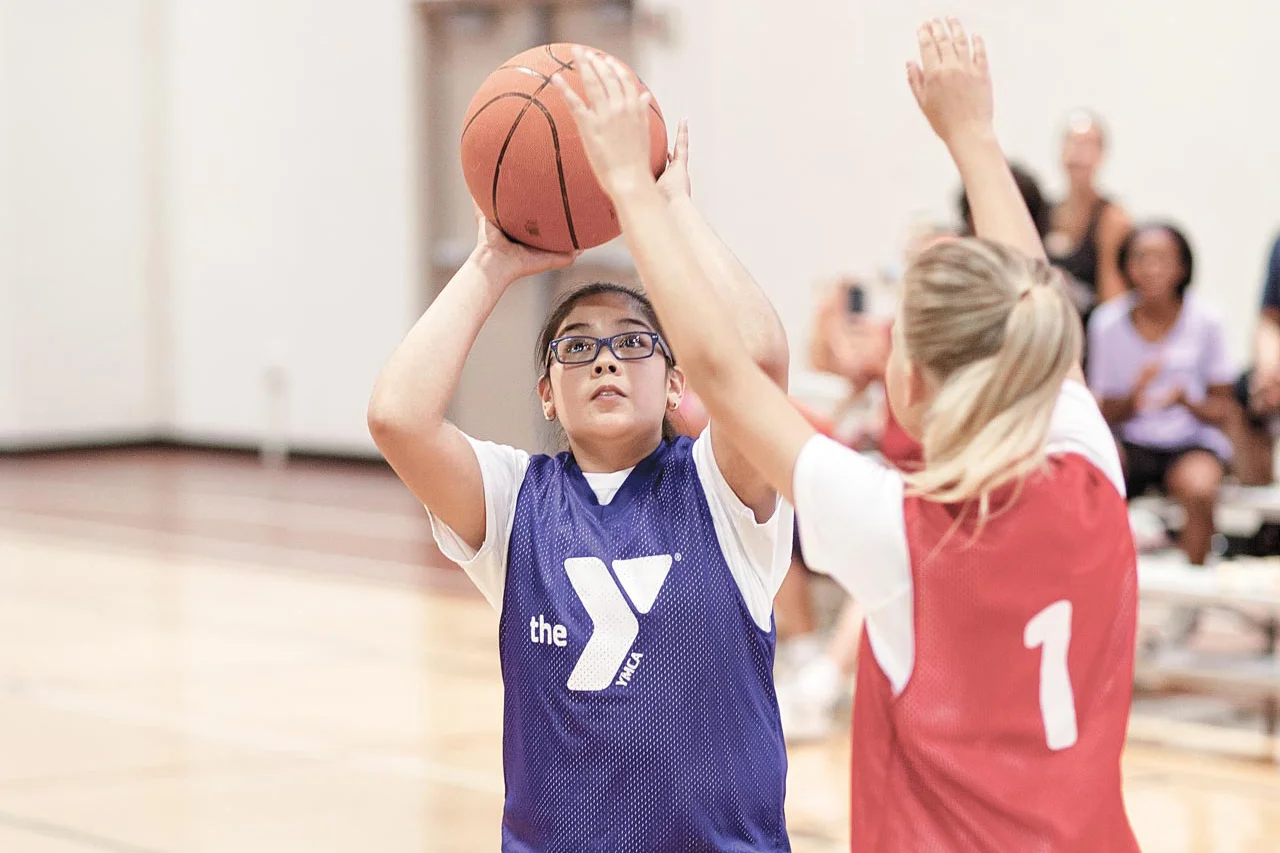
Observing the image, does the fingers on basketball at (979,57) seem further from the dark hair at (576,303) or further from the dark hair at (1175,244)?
the dark hair at (1175,244)

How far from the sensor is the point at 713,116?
32.2ft

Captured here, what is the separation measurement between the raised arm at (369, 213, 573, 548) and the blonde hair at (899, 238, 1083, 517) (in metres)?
0.60

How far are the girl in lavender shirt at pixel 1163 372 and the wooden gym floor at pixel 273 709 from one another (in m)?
1.08

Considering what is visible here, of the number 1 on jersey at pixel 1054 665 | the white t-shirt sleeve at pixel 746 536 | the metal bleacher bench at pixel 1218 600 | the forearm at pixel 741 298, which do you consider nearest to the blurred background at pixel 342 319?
the metal bleacher bench at pixel 1218 600

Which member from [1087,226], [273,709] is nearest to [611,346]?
[273,709]

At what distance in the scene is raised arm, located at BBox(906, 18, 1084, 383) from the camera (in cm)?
202

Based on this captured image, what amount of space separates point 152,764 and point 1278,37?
17.9ft

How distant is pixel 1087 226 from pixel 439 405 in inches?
192

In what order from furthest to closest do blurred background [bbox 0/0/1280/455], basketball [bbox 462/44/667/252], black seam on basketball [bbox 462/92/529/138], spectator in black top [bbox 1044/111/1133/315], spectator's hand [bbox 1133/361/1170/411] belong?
blurred background [bbox 0/0/1280/455] < spectator in black top [bbox 1044/111/1133/315] < spectator's hand [bbox 1133/361/1170/411] < black seam on basketball [bbox 462/92/529/138] < basketball [bbox 462/44/667/252]

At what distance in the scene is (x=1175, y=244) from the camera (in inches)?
227

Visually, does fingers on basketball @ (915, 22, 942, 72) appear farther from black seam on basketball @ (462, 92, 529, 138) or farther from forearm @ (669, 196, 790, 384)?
black seam on basketball @ (462, 92, 529, 138)

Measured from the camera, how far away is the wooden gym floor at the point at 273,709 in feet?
14.2

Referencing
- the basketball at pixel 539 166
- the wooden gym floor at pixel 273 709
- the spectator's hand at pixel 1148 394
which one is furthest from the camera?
the spectator's hand at pixel 1148 394

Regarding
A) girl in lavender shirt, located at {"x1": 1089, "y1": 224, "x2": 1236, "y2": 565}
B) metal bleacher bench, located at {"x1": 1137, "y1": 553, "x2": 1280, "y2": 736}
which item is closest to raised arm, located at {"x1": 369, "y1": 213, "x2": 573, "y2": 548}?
metal bleacher bench, located at {"x1": 1137, "y1": 553, "x2": 1280, "y2": 736}
